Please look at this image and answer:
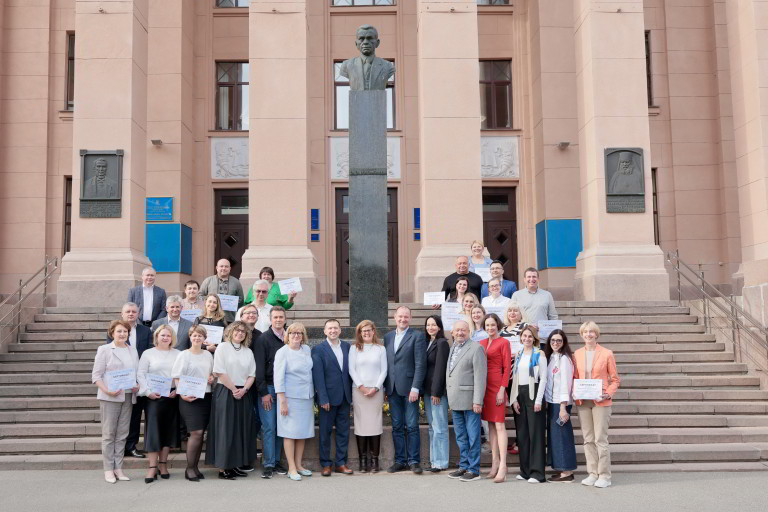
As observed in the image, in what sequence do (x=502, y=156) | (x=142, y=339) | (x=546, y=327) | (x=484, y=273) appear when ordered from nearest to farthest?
(x=142, y=339)
(x=546, y=327)
(x=484, y=273)
(x=502, y=156)

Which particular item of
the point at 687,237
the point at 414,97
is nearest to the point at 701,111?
the point at 687,237

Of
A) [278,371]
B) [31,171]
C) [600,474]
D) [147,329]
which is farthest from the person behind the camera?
[31,171]

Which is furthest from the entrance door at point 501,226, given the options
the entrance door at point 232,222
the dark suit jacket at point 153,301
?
the dark suit jacket at point 153,301

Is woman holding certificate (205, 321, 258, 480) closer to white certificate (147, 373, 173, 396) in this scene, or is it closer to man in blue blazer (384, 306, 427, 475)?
white certificate (147, 373, 173, 396)

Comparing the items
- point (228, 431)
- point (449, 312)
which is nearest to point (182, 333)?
point (228, 431)

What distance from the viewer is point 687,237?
21.9 m

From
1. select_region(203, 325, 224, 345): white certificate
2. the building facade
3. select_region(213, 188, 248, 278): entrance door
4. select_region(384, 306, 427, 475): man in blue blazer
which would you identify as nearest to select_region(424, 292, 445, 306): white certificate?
select_region(384, 306, 427, 475): man in blue blazer

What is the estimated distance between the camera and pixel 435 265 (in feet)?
55.3

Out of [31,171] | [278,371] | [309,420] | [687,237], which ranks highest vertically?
[31,171]

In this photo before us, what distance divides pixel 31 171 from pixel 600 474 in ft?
60.0

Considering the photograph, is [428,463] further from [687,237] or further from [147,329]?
[687,237]

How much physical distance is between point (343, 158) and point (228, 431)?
14050 millimetres

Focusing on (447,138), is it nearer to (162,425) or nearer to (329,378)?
(329,378)

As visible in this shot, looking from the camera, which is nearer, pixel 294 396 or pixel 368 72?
pixel 294 396
